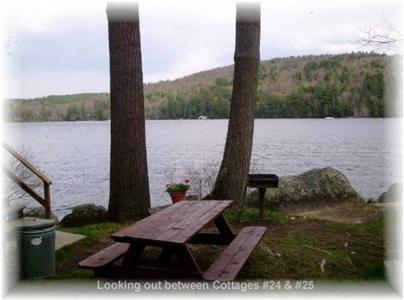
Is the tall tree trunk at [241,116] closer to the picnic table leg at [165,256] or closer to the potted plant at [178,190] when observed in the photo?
the potted plant at [178,190]

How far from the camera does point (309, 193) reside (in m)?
10.4

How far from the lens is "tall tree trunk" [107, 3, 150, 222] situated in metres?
7.05

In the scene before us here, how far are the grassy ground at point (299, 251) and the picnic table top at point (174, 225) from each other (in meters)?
0.59

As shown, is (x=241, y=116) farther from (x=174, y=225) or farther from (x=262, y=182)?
(x=174, y=225)

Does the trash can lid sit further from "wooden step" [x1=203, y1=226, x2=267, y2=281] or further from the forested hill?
the forested hill

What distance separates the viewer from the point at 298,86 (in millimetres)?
85250

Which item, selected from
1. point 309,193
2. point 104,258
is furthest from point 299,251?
point 309,193

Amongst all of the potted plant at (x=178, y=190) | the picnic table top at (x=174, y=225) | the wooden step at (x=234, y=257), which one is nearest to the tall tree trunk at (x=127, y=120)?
the potted plant at (x=178, y=190)

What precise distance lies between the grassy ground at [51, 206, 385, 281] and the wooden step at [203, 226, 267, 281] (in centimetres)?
22

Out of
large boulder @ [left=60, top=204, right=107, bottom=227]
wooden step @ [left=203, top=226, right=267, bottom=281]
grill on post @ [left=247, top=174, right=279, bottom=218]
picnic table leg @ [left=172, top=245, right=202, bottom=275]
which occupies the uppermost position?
grill on post @ [left=247, top=174, right=279, bottom=218]

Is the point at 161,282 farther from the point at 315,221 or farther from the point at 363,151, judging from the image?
the point at 363,151

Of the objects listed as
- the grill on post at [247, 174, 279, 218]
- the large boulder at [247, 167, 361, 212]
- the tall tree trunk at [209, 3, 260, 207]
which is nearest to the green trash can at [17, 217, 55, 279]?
the grill on post at [247, 174, 279, 218]

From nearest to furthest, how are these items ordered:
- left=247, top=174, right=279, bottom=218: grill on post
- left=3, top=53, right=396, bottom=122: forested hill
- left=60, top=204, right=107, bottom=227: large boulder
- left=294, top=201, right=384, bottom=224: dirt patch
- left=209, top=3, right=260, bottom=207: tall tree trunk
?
left=247, top=174, right=279, bottom=218: grill on post, left=209, top=3, right=260, bottom=207: tall tree trunk, left=294, top=201, right=384, bottom=224: dirt patch, left=60, top=204, right=107, bottom=227: large boulder, left=3, top=53, right=396, bottom=122: forested hill

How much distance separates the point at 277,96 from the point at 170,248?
85277mm
